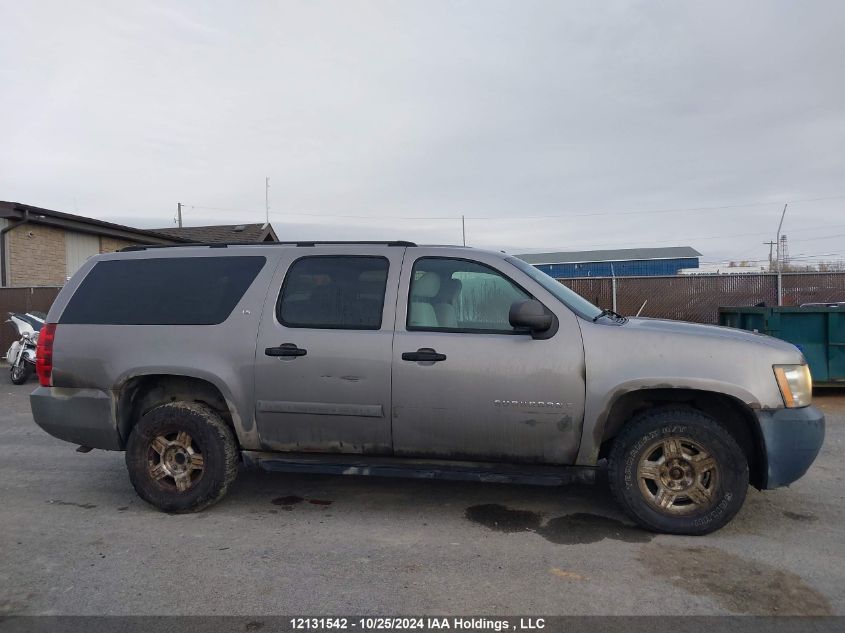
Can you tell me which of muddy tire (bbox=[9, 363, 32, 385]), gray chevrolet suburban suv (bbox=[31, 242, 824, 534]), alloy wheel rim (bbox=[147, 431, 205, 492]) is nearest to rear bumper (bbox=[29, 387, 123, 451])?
gray chevrolet suburban suv (bbox=[31, 242, 824, 534])

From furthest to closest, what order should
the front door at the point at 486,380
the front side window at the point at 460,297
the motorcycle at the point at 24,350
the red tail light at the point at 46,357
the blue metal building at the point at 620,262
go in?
the blue metal building at the point at 620,262 < the motorcycle at the point at 24,350 < the red tail light at the point at 46,357 < the front side window at the point at 460,297 < the front door at the point at 486,380

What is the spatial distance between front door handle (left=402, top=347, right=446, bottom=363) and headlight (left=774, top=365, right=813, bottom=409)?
6.94 ft

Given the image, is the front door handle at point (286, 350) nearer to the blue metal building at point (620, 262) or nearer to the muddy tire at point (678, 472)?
the muddy tire at point (678, 472)

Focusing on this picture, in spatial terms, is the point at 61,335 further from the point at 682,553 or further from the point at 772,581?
the point at 772,581

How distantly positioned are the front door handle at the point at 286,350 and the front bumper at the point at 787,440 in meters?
2.98

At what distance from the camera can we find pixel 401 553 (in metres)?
3.85

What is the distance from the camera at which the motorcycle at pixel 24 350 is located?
1128cm

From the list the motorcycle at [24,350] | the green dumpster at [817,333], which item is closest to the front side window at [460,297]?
the green dumpster at [817,333]


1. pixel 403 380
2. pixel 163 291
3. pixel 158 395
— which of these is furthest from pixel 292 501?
pixel 163 291

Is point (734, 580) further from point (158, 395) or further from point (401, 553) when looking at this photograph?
point (158, 395)

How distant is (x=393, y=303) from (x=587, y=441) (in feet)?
5.16

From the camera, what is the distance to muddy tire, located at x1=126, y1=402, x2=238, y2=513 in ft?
14.8

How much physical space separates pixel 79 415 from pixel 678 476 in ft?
13.8

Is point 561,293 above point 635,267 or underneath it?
underneath
